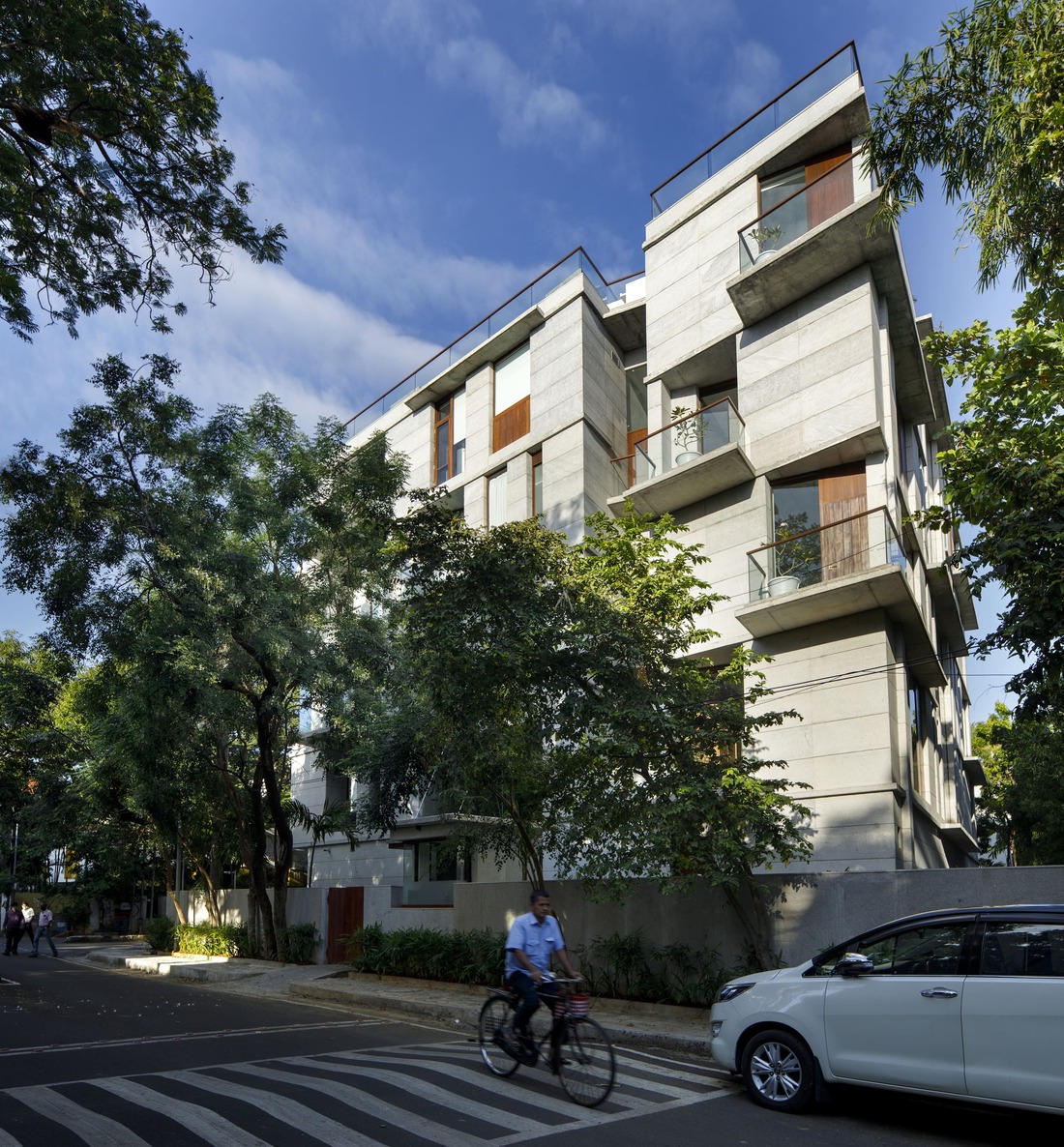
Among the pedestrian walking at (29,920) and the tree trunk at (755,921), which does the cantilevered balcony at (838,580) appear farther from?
the pedestrian walking at (29,920)

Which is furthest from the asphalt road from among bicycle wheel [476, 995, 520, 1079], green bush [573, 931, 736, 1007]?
green bush [573, 931, 736, 1007]

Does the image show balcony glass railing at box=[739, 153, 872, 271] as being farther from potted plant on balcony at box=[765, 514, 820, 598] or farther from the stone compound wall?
the stone compound wall

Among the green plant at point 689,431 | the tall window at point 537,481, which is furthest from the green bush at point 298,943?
the green plant at point 689,431

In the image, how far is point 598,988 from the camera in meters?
15.0

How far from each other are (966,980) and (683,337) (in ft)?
54.8

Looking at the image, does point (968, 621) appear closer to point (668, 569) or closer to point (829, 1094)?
point (668, 569)

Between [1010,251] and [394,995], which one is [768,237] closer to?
[1010,251]

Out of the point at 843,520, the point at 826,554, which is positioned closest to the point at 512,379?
the point at 826,554

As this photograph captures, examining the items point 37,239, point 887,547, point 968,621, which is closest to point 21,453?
point 37,239

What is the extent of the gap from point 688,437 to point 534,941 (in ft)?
43.4

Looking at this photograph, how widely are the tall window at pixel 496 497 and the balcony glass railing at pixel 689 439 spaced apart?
4905 millimetres

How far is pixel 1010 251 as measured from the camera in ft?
36.6

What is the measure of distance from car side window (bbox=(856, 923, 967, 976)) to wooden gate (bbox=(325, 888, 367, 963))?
17422 mm

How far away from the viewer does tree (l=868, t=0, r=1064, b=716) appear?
9852 millimetres
